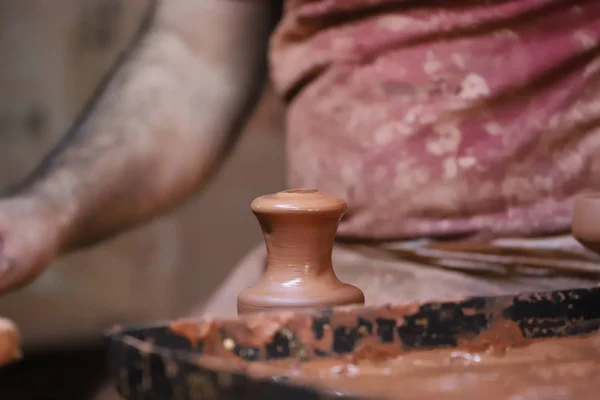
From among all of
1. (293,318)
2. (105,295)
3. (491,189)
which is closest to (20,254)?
(293,318)

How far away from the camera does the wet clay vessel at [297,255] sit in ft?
1.34

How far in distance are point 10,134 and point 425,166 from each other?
3.34 ft

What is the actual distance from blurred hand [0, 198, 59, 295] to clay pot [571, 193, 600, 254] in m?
0.43

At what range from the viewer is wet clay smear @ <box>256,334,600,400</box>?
337 millimetres

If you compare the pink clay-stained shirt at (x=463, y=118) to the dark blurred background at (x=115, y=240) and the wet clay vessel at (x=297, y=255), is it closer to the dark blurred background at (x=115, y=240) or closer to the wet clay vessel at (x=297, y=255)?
the wet clay vessel at (x=297, y=255)

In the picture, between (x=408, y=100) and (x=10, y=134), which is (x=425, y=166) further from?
(x=10, y=134)

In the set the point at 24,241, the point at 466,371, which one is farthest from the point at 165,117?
the point at 466,371

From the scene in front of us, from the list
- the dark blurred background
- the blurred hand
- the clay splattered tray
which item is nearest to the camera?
the clay splattered tray

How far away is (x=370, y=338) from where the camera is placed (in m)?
0.37

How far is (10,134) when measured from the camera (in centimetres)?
139

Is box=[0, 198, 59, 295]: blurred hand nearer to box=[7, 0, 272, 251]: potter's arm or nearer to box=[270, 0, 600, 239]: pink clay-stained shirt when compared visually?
box=[7, 0, 272, 251]: potter's arm

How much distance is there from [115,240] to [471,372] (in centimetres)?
116

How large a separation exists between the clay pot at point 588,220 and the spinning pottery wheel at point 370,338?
A: 0.14 ft

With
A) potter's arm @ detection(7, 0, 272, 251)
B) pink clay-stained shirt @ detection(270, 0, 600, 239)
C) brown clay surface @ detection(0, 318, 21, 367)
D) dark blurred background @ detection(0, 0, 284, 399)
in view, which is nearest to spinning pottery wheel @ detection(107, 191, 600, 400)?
brown clay surface @ detection(0, 318, 21, 367)
